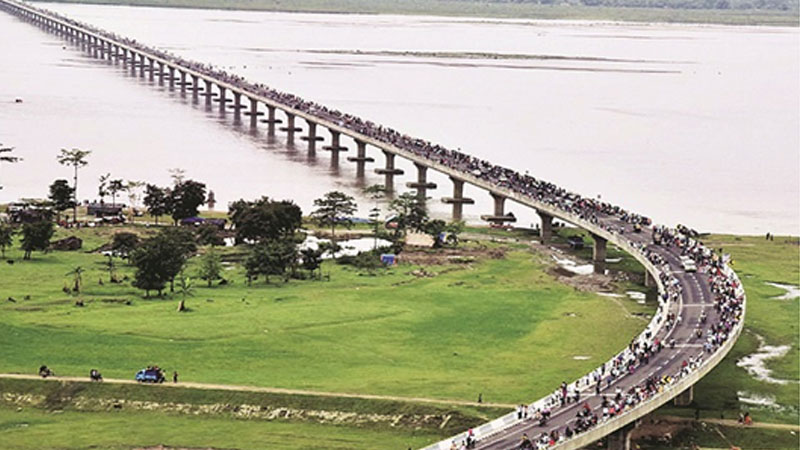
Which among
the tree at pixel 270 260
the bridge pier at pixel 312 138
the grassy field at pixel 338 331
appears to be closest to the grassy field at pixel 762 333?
the grassy field at pixel 338 331

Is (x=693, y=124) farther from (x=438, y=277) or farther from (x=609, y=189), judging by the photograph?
(x=438, y=277)

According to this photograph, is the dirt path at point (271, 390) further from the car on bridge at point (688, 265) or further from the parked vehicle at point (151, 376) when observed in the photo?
the car on bridge at point (688, 265)

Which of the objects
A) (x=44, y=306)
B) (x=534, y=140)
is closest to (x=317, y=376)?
(x=44, y=306)

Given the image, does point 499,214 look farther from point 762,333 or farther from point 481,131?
point 481,131

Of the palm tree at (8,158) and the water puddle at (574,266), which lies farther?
the palm tree at (8,158)

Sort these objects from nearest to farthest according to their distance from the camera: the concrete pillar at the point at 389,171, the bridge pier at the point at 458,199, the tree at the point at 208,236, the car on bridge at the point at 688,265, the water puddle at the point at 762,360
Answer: the water puddle at the point at 762,360
the car on bridge at the point at 688,265
the tree at the point at 208,236
the bridge pier at the point at 458,199
the concrete pillar at the point at 389,171

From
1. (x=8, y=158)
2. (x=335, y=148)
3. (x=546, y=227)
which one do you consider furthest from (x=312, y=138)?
(x=546, y=227)

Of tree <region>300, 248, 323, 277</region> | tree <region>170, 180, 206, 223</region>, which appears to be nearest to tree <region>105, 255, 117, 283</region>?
tree <region>300, 248, 323, 277</region>
